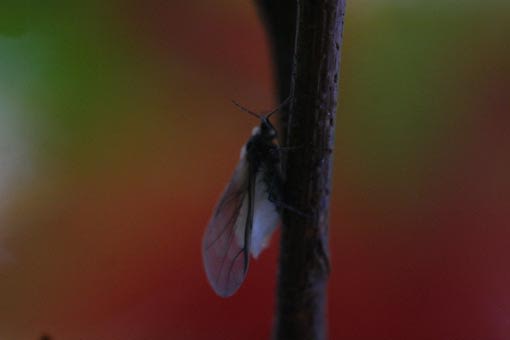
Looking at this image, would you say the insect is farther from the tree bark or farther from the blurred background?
the blurred background

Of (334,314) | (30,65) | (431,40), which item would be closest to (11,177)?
(30,65)

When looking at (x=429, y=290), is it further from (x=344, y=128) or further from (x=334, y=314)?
(x=344, y=128)

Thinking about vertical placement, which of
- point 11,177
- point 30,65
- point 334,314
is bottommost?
point 334,314

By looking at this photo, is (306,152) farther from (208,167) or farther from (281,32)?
(208,167)

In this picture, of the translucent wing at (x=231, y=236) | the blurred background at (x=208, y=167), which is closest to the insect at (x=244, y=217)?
the translucent wing at (x=231, y=236)

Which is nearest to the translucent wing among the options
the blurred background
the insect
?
the insect

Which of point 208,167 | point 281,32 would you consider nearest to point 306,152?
point 281,32
